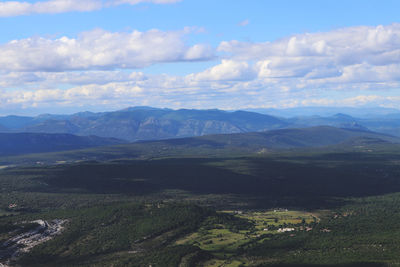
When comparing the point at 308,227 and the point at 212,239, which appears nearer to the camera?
the point at 212,239

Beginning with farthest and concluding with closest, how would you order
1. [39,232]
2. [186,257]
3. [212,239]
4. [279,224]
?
[279,224] → [39,232] → [212,239] → [186,257]

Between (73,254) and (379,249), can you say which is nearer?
(379,249)

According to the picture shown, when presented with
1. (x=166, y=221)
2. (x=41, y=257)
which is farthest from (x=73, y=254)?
(x=166, y=221)

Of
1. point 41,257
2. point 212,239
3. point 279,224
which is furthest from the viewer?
point 279,224

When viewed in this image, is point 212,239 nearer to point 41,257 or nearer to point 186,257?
point 186,257

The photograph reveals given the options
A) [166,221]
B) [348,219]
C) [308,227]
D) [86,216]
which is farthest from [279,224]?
[86,216]

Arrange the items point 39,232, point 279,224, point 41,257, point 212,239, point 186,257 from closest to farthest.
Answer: point 186,257, point 41,257, point 212,239, point 39,232, point 279,224

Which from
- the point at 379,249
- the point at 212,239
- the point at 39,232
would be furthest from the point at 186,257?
the point at 39,232

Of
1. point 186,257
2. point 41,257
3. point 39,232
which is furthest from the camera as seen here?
point 39,232

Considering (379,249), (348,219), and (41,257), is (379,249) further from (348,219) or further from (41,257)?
(41,257)
